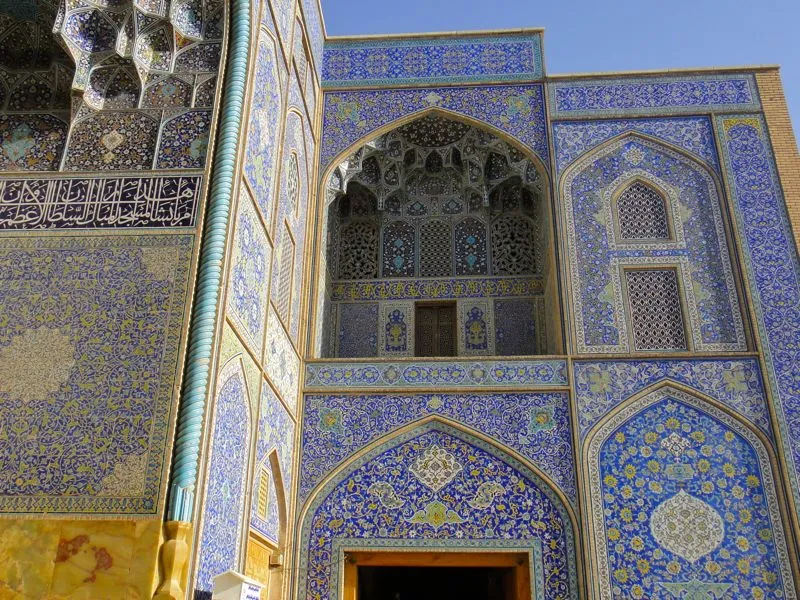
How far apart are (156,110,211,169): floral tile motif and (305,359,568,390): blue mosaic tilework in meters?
2.34

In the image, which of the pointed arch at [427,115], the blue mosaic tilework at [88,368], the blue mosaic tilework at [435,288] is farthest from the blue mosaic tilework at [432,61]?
the blue mosaic tilework at [88,368]

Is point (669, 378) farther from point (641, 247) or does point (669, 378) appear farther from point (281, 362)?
point (281, 362)

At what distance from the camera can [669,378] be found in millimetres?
6828

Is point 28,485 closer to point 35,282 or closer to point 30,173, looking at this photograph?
point 35,282

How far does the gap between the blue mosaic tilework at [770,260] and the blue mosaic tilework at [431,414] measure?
1.70 metres

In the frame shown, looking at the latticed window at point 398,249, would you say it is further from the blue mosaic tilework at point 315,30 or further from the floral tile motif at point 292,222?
the blue mosaic tilework at point 315,30

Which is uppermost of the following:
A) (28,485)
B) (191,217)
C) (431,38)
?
(431,38)

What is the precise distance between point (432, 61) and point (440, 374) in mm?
3419

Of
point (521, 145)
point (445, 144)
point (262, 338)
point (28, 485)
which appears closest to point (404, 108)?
point (445, 144)

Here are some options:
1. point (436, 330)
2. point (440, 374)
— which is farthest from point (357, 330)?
point (440, 374)

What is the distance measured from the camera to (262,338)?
18.9 feet

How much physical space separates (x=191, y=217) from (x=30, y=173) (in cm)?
123

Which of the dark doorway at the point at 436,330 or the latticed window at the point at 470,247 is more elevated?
the latticed window at the point at 470,247

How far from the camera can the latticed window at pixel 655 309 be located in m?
7.11
